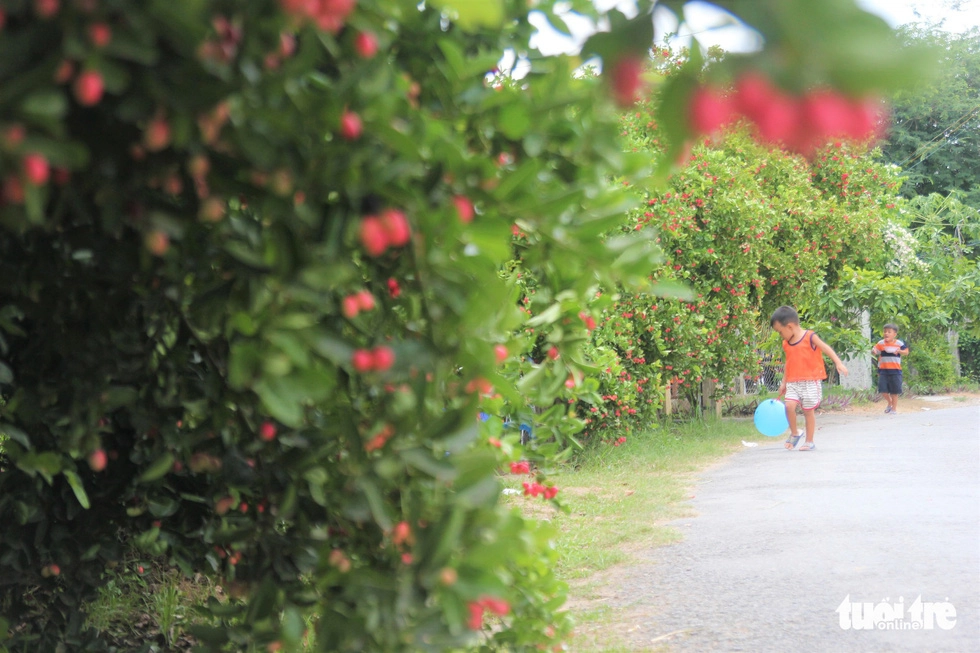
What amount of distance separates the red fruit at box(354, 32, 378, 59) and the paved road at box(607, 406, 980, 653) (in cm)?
320

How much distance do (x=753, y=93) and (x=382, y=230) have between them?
20.9 inches

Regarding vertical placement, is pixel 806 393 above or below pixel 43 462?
below

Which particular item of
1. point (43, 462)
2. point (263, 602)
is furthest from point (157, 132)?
point (43, 462)

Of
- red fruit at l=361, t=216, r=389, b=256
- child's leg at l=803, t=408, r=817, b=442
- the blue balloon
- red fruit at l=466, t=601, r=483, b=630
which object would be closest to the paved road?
child's leg at l=803, t=408, r=817, b=442

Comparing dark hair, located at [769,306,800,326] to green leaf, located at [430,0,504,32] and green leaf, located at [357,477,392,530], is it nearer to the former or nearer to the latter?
green leaf, located at [357,477,392,530]

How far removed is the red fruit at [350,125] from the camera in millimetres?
1045

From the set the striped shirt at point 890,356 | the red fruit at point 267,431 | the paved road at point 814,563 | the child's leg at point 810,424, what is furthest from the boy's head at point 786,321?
the red fruit at point 267,431

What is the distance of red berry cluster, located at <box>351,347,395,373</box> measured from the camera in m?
1.05

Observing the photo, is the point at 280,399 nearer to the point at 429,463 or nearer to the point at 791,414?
the point at 429,463

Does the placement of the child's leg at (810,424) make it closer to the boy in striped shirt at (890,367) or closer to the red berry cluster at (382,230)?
the boy in striped shirt at (890,367)

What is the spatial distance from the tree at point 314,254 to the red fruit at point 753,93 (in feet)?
0.10

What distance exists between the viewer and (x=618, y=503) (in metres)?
6.80

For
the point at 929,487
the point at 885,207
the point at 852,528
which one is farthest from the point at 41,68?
the point at 885,207

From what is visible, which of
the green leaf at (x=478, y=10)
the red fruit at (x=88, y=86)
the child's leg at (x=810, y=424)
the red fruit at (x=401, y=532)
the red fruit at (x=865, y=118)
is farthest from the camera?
the child's leg at (x=810, y=424)
